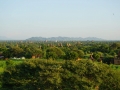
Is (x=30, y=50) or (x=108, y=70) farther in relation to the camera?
(x=30, y=50)

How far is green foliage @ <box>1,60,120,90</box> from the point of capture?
20.5m

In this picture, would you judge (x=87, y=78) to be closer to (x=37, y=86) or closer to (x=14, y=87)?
(x=37, y=86)

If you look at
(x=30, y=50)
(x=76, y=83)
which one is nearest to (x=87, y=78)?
(x=76, y=83)

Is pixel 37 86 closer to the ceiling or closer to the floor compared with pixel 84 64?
closer to the floor

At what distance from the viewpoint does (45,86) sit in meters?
20.9

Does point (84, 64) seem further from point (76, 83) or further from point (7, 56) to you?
point (7, 56)

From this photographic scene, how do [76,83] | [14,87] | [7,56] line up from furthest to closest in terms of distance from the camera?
1. [7,56]
2. [14,87]
3. [76,83]

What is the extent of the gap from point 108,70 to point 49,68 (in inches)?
208

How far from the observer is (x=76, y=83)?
20.3 m

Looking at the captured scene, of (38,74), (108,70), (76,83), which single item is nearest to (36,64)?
(38,74)

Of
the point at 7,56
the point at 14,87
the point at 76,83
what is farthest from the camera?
the point at 7,56

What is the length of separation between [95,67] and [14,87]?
7503 mm

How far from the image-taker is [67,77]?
20.8 meters

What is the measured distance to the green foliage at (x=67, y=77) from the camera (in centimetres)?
2045
